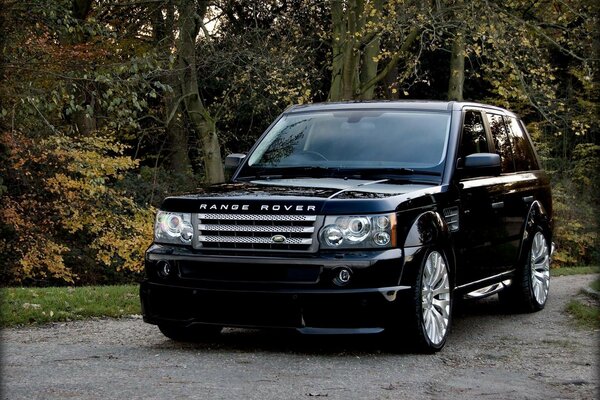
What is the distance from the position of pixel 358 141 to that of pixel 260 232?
1.69 m

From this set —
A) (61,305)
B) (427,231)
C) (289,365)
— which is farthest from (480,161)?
(61,305)

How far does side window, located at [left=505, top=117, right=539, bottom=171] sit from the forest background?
5.39 m

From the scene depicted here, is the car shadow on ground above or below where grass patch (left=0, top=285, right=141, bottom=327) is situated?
above

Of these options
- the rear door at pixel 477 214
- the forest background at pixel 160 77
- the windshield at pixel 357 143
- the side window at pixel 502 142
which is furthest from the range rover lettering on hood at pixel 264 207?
the forest background at pixel 160 77

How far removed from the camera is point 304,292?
703 cm

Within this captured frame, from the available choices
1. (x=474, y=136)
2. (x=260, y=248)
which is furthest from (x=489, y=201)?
(x=260, y=248)

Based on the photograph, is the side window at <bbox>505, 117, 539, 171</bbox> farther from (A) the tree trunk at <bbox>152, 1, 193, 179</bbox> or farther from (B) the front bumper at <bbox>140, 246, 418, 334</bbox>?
(A) the tree trunk at <bbox>152, 1, 193, 179</bbox>

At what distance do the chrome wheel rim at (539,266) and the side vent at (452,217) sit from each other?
86.2 inches

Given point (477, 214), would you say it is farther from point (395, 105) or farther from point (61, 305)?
point (61, 305)

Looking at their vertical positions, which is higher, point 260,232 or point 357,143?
point 357,143

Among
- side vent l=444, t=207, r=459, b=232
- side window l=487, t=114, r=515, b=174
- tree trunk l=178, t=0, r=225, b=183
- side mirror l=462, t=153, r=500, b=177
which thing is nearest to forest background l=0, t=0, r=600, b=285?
tree trunk l=178, t=0, r=225, b=183

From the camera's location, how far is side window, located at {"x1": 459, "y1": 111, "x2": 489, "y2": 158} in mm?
8695

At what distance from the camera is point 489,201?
896 cm

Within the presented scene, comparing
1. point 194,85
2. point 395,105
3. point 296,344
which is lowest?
point 296,344
